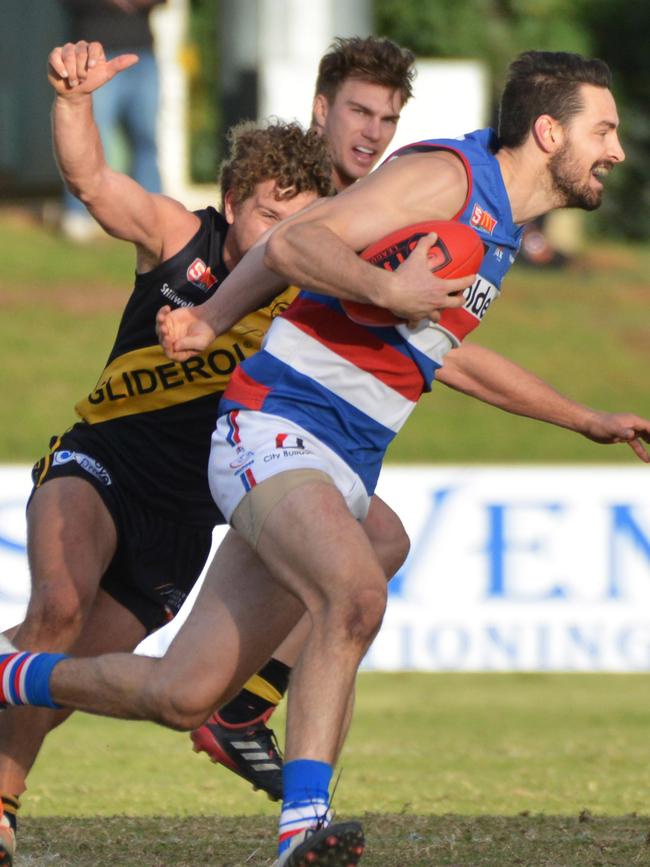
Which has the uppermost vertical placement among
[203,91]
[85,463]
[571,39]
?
[85,463]

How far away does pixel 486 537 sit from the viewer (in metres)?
12.1

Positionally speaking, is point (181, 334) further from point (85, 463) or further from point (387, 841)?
point (387, 841)

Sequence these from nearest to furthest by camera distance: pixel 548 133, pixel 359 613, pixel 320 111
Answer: pixel 359 613
pixel 548 133
pixel 320 111

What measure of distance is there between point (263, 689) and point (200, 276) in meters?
1.62

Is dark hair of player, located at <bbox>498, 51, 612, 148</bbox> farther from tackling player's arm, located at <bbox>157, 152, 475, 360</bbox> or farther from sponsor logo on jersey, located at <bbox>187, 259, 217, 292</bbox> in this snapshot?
sponsor logo on jersey, located at <bbox>187, 259, 217, 292</bbox>

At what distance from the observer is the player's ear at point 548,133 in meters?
5.11

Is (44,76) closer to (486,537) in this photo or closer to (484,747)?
(486,537)

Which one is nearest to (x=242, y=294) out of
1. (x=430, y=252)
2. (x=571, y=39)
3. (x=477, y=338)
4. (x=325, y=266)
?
(x=325, y=266)

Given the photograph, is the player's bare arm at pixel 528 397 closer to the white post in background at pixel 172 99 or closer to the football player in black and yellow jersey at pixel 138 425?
the football player in black and yellow jersey at pixel 138 425

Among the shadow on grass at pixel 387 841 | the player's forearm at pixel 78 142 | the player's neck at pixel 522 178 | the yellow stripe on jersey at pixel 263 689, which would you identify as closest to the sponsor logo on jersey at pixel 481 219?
the player's neck at pixel 522 178

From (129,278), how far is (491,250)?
55.0 ft

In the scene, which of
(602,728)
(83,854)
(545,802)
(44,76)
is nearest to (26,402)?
(44,76)

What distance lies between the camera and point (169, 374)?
6.01 metres

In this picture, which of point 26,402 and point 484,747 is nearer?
point 484,747
